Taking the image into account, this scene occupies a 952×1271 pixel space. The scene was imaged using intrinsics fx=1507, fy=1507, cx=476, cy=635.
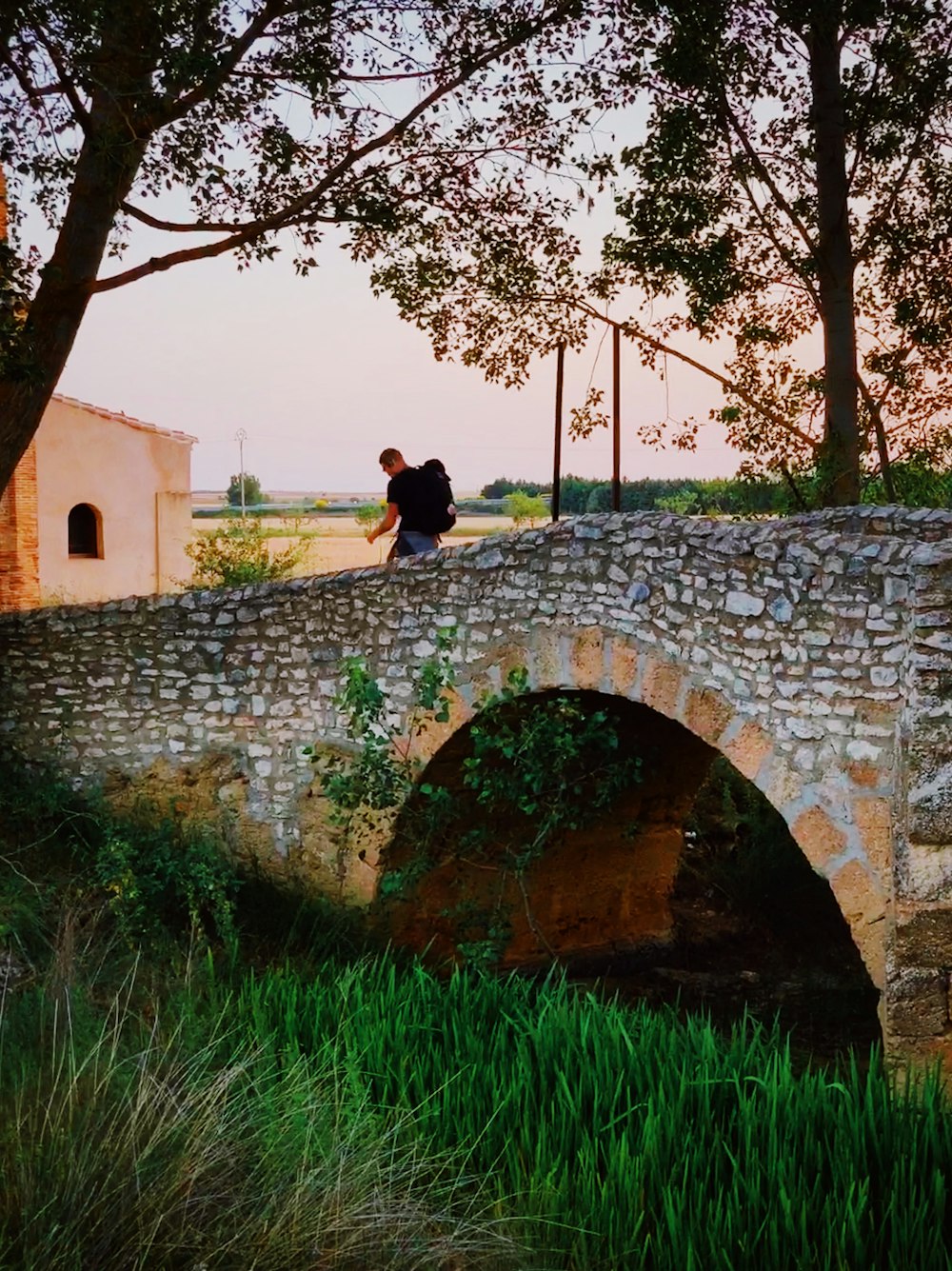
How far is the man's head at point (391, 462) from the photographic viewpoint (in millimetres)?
10617

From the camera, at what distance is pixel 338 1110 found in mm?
4781

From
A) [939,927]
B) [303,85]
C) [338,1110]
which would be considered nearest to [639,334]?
[303,85]

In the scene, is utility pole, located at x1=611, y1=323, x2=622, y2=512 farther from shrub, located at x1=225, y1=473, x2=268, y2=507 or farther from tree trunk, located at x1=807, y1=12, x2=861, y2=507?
shrub, located at x1=225, y1=473, x2=268, y2=507

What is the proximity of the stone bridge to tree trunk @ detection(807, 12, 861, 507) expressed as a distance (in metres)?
3.45

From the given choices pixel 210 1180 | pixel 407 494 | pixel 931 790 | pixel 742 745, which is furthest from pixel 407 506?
pixel 210 1180

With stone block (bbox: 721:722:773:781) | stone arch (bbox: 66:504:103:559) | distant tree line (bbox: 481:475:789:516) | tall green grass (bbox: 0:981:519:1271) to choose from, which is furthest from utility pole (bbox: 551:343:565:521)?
stone arch (bbox: 66:504:103:559)

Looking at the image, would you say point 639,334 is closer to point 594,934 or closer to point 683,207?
point 683,207

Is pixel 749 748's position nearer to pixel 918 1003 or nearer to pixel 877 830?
pixel 877 830

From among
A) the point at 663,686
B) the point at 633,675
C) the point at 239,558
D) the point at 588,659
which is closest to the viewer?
the point at 663,686

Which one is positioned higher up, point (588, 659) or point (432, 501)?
point (432, 501)

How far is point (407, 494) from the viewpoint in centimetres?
1051

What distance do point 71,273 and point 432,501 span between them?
9.55 feet

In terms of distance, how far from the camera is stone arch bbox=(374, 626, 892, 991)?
6238mm

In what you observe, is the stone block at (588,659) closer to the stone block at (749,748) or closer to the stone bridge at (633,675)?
the stone bridge at (633,675)
